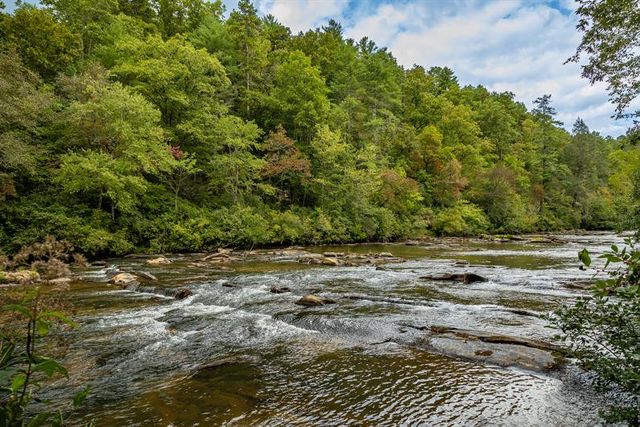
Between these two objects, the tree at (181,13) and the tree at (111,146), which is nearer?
the tree at (111,146)

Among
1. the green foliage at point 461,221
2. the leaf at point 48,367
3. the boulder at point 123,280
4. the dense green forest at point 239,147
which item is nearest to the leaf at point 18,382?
the leaf at point 48,367

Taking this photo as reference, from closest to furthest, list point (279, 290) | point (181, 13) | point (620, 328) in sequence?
1. point (620, 328)
2. point (279, 290)
3. point (181, 13)

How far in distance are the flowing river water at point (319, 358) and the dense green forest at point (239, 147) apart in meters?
2.95

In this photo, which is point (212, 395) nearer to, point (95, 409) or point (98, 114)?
point (95, 409)

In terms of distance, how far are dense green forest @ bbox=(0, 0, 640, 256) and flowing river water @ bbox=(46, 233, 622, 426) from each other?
2953mm

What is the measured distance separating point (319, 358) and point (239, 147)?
2487cm

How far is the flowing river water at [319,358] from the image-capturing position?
187 inches

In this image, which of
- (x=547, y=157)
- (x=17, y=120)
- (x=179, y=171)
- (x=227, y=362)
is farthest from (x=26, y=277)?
(x=547, y=157)

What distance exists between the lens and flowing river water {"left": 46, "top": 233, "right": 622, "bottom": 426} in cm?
474

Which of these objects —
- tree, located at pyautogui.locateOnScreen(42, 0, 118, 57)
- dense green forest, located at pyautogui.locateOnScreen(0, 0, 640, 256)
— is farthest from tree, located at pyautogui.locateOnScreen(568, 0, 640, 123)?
tree, located at pyautogui.locateOnScreen(42, 0, 118, 57)

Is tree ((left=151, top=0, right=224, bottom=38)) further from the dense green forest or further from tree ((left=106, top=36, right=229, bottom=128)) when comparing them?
tree ((left=106, top=36, right=229, bottom=128))

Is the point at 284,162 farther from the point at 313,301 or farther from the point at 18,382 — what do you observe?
the point at 18,382

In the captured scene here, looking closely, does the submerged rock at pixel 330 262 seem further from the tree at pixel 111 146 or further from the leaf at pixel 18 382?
the leaf at pixel 18 382

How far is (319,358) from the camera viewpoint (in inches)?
263
